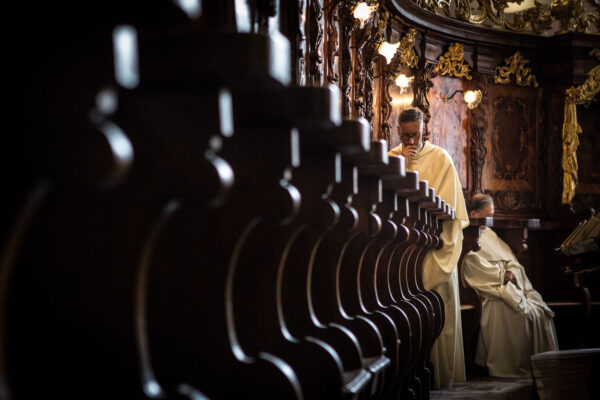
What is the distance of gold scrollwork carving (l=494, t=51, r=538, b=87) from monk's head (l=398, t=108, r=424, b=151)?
192 inches

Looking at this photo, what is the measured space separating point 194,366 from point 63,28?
0.82 metres

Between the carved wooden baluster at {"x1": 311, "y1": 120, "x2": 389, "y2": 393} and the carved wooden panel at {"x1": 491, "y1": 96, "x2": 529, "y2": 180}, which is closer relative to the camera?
the carved wooden baluster at {"x1": 311, "y1": 120, "x2": 389, "y2": 393}

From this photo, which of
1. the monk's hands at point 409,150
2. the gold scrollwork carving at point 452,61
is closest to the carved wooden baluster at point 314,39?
the monk's hands at point 409,150

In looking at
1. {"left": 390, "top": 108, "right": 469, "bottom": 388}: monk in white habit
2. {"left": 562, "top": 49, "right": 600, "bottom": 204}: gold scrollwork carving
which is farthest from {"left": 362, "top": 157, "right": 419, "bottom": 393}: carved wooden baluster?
{"left": 562, "top": 49, "right": 600, "bottom": 204}: gold scrollwork carving

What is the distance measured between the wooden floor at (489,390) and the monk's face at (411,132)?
6.32 feet

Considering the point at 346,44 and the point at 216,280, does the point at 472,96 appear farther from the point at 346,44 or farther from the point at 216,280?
the point at 216,280

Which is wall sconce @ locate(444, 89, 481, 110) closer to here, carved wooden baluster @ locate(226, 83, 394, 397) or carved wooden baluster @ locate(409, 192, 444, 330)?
carved wooden baluster @ locate(409, 192, 444, 330)

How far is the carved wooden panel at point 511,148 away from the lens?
10.3 m

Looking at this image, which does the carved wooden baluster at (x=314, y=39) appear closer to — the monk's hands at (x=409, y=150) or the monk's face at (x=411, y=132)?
the monk's face at (x=411, y=132)

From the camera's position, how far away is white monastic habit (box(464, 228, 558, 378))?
6.91m

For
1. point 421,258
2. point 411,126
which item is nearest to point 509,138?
point 411,126

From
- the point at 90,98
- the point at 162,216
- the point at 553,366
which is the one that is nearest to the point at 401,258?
the point at 553,366

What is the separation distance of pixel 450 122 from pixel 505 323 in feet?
11.8

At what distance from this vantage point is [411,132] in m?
5.74
